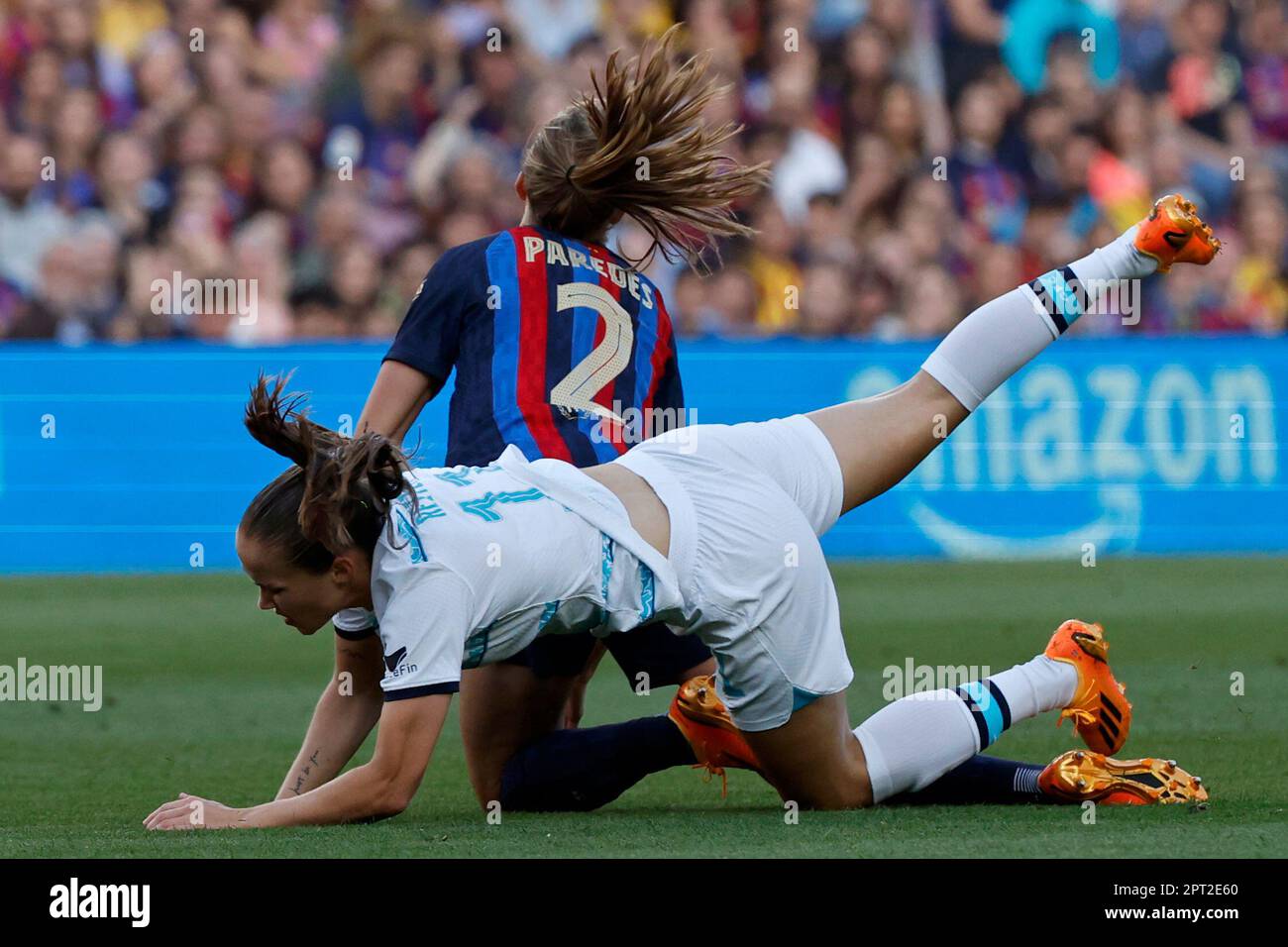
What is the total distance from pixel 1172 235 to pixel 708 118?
8490 mm

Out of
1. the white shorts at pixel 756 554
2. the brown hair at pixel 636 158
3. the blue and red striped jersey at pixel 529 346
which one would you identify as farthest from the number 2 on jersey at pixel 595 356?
the white shorts at pixel 756 554

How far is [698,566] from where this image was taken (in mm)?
4391

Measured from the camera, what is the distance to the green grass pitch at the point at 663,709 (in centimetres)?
418

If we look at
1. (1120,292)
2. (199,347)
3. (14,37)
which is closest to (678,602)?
(199,347)

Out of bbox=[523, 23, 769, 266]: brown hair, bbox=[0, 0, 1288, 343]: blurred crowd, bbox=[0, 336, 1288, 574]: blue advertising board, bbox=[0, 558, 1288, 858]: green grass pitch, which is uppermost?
bbox=[0, 0, 1288, 343]: blurred crowd

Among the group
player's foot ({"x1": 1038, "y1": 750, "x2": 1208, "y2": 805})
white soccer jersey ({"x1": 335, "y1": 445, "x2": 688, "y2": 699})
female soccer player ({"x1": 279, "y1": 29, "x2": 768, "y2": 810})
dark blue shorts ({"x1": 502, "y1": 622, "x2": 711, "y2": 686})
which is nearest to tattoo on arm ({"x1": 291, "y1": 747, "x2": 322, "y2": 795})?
female soccer player ({"x1": 279, "y1": 29, "x2": 768, "y2": 810})

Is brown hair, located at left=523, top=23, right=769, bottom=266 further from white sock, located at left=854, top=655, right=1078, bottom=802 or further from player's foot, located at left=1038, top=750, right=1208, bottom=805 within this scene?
player's foot, located at left=1038, top=750, right=1208, bottom=805

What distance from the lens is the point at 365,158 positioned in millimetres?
13359

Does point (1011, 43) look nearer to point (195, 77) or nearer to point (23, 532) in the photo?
point (195, 77)

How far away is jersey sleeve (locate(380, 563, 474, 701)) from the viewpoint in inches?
161

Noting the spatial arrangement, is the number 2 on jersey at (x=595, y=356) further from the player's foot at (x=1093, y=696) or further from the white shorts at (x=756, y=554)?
the player's foot at (x=1093, y=696)

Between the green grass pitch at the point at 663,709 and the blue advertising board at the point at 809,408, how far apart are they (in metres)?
0.30

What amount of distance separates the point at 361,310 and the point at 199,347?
5.14 ft

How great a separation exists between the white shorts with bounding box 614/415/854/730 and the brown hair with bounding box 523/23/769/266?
0.80 meters
